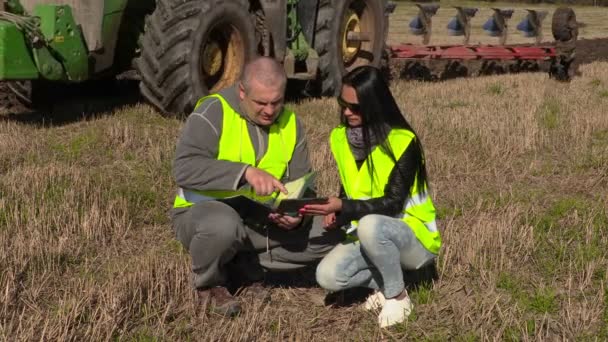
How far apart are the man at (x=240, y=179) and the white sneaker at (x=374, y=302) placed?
35cm

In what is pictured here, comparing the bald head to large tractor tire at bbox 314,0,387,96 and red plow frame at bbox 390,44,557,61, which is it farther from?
red plow frame at bbox 390,44,557,61

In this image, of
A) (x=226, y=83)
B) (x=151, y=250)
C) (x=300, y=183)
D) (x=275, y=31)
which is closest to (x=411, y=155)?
(x=300, y=183)

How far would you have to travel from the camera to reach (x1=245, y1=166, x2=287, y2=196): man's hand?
364 cm

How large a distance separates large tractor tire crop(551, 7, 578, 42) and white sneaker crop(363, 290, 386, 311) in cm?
992

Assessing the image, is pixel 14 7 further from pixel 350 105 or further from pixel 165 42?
pixel 350 105

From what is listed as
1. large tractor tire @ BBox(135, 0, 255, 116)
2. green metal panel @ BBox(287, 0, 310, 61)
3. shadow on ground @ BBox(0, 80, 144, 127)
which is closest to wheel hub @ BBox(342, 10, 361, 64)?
green metal panel @ BBox(287, 0, 310, 61)

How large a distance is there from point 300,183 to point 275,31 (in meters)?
5.02

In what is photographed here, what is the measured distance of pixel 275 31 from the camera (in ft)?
28.0

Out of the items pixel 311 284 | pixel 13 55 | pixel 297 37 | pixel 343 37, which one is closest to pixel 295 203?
pixel 311 284

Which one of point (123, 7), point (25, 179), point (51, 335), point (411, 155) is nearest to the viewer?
point (51, 335)

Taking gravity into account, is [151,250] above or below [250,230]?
below

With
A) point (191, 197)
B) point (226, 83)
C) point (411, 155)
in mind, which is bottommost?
point (226, 83)

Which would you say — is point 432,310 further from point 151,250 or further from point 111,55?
point 111,55

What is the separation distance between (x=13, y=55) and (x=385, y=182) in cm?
395
